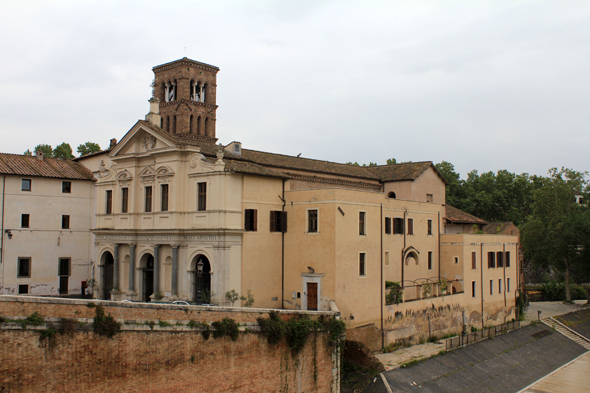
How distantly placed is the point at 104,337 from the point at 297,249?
12846 mm

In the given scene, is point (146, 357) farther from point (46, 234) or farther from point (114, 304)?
point (46, 234)

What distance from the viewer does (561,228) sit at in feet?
171

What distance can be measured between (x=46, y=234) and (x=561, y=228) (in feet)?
151

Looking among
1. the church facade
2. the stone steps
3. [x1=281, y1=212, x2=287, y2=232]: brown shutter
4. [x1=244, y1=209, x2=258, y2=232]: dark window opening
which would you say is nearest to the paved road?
the stone steps

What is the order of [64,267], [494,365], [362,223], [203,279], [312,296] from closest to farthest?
[312,296]
[362,223]
[203,279]
[494,365]
[64,267]

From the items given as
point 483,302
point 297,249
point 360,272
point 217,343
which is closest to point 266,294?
point 297,249

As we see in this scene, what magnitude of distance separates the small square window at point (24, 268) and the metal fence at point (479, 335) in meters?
27.6

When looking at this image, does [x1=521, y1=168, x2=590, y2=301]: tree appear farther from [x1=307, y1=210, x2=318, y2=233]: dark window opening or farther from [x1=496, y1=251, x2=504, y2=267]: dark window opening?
[x1=307, y1=210, x2=318, y2=233]: dark window opening

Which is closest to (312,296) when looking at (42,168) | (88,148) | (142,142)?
(142,142)

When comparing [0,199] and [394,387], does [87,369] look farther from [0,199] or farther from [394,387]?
[0,199]

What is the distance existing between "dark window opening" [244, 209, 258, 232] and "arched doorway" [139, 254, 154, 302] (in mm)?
7558

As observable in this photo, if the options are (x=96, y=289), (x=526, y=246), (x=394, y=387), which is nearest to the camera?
(x=394, y=387)

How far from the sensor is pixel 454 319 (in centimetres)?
3503

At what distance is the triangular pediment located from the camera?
100 ft
